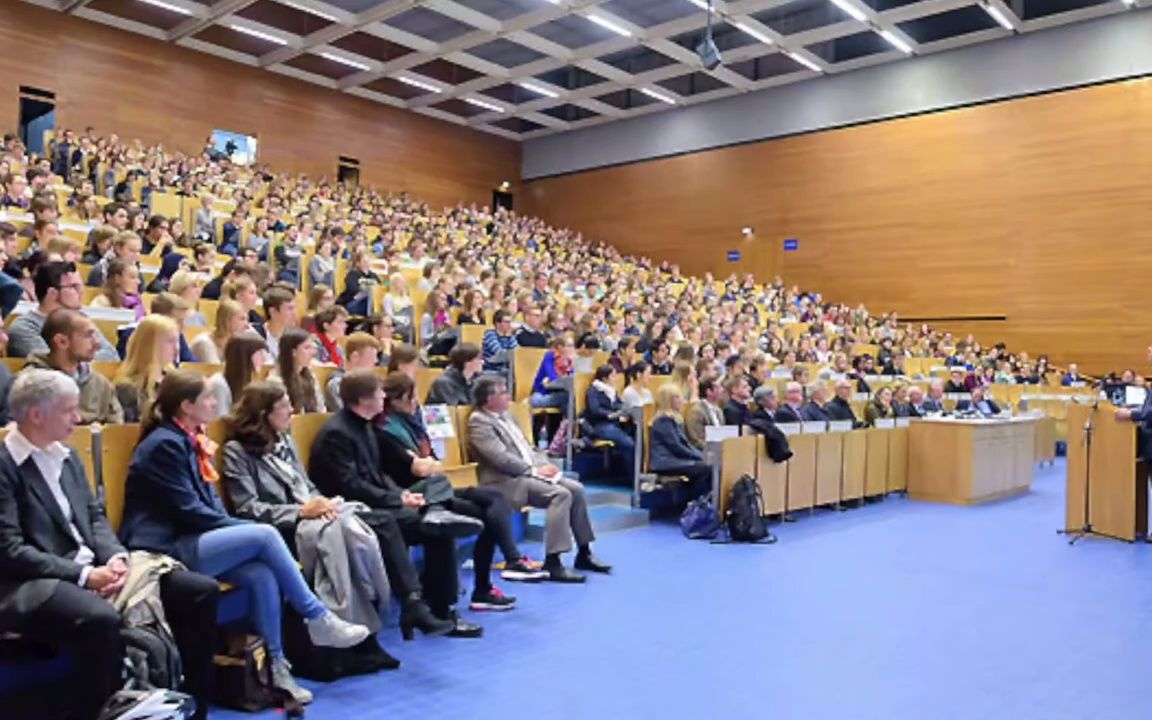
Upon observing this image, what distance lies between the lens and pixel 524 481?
4055 mm

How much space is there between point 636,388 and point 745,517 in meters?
1.36

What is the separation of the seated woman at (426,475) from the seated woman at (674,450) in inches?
69.0

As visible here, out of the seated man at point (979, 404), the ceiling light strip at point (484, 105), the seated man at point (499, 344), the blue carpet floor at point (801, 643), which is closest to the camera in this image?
the blue carpet floor at point (801, 643)

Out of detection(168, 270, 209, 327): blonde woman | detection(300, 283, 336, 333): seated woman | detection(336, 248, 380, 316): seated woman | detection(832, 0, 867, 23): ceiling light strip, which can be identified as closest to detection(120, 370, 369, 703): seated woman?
detection(168, 270, 209, 327): blonde woman

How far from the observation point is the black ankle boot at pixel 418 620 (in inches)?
122

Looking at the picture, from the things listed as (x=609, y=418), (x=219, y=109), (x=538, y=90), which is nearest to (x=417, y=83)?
(x=538, y=90)

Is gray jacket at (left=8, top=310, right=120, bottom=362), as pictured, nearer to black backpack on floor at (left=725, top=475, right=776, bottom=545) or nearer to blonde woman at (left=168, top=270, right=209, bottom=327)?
blonde woman at (left=168, top=270, right=209, bottom=327)

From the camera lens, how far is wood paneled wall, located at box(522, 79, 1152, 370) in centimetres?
1195

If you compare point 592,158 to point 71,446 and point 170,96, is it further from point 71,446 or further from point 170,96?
point 71,446

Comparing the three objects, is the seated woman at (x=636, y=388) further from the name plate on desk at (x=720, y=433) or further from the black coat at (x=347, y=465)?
the black coat at (x=347, y=465)

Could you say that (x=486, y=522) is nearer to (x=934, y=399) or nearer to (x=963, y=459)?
(x=963, y=459)

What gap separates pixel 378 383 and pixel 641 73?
12.3 m

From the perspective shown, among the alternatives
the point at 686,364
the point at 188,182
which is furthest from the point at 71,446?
the point at 188,182

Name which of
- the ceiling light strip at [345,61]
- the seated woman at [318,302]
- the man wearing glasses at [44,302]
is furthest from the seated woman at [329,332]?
the ceiling light strip at [345,61]
